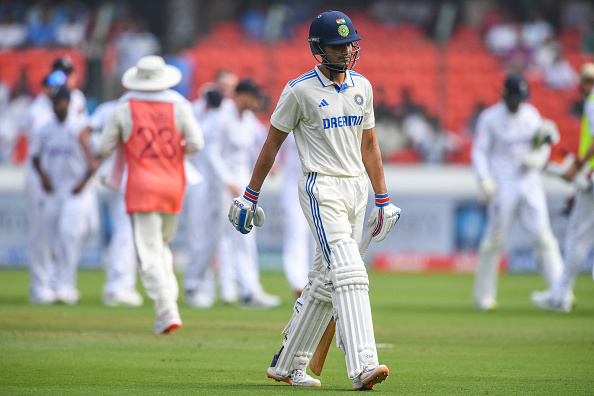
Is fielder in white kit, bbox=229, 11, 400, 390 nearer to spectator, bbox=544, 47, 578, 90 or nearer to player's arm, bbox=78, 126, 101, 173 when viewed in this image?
player's arm, bbox=78, 126, 101, 173

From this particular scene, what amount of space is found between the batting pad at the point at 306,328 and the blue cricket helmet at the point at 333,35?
1399mm

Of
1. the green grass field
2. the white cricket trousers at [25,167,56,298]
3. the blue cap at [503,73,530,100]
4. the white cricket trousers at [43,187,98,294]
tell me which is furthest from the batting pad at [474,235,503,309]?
the white cricket trousers at [25,167,56,298]

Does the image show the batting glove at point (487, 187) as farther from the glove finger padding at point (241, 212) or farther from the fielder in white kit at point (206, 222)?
the glove finger padding at point (241, 212)

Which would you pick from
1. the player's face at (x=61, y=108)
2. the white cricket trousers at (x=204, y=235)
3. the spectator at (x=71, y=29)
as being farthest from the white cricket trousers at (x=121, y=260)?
the spectator at (x=71, y=29)

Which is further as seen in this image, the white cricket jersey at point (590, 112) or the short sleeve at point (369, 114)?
the white cricket jersey at point (590, 112)

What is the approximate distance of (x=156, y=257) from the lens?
9039mm

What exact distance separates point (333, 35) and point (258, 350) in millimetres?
3091

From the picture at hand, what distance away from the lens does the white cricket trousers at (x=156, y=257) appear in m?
8.87

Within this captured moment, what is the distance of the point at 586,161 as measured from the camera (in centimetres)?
1138

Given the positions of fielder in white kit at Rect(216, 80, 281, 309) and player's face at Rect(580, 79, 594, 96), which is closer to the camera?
player's face at Rect(580, 79, 594, 96)

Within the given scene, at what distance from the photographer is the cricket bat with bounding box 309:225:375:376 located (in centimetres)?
641

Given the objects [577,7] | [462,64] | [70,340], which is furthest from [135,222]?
[577,7]

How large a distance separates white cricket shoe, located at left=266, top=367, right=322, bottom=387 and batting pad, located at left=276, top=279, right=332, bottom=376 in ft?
0.10

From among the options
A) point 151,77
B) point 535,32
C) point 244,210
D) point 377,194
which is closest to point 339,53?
point 377,194
